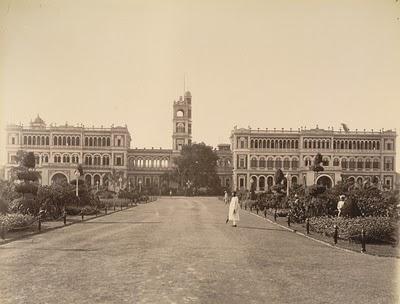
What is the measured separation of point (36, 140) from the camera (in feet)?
292

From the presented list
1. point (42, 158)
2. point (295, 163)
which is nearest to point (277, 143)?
point (295, 163)

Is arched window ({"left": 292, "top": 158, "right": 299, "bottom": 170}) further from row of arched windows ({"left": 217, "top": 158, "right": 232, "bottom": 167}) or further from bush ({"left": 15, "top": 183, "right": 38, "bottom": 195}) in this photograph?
bush ({"left": 15, "top": 183, "right": 38, "bottom": 195})

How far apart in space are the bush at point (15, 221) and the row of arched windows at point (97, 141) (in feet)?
233

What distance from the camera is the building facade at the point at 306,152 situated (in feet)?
293

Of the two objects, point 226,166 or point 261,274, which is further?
point 226,166

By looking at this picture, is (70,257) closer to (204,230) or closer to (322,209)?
(204,230)

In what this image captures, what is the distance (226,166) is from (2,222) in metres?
79.2

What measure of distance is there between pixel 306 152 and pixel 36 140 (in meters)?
44.3

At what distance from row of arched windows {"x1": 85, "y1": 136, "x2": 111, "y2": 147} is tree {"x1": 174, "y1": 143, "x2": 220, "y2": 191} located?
14079 mm

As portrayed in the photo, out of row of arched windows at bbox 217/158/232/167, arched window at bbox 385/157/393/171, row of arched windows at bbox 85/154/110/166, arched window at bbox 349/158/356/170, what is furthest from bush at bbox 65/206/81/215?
arched window at bbox 385/157/393/171

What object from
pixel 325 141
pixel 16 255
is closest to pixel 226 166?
pixel 325 141

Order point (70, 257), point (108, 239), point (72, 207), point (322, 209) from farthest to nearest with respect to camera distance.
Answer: point (72, 207), point (322, 209), point (108, 239), point (70, 257)

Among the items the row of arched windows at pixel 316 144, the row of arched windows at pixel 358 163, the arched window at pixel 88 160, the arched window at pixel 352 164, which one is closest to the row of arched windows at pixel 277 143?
the row of arched windows at pixel 316 144

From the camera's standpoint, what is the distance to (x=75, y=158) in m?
89.7
